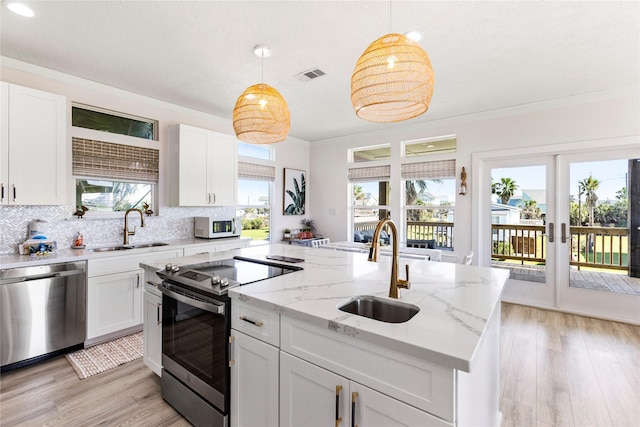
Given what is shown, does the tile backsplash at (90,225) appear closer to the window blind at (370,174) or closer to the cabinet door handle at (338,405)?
the window blind at (370,174)

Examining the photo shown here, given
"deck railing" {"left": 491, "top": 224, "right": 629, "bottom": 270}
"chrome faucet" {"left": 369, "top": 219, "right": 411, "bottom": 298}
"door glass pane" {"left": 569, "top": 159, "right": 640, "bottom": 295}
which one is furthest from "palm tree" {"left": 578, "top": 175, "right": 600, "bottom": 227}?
"chrome faucet" {"left": 369, "top": 219, "right": 411, "bottom": 298}

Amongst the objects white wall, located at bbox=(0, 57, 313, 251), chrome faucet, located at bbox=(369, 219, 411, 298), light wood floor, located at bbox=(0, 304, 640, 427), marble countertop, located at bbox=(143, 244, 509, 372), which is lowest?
light wood floor, located at bbox=(0, 304, 640, 427)

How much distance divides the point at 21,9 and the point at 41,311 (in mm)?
2338

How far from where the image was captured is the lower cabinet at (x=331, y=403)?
104cm

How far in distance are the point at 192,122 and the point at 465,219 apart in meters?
4.24

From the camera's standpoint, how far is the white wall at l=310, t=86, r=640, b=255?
358 centimetres

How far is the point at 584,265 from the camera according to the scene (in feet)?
12.7

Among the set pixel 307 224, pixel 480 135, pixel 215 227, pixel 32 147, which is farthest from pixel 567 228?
pixel 32 147

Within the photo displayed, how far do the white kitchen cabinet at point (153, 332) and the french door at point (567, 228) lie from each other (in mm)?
4206

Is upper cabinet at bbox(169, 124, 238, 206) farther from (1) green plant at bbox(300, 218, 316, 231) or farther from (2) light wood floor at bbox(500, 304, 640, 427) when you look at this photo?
(2) light wood floor at bbox(500, 304, 640, 427)

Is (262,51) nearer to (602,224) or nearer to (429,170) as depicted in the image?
(429,170)

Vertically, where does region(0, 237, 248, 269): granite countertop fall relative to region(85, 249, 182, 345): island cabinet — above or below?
above

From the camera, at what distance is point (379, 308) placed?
58.6 inches

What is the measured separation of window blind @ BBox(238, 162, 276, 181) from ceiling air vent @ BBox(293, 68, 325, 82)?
2075 millimetres
